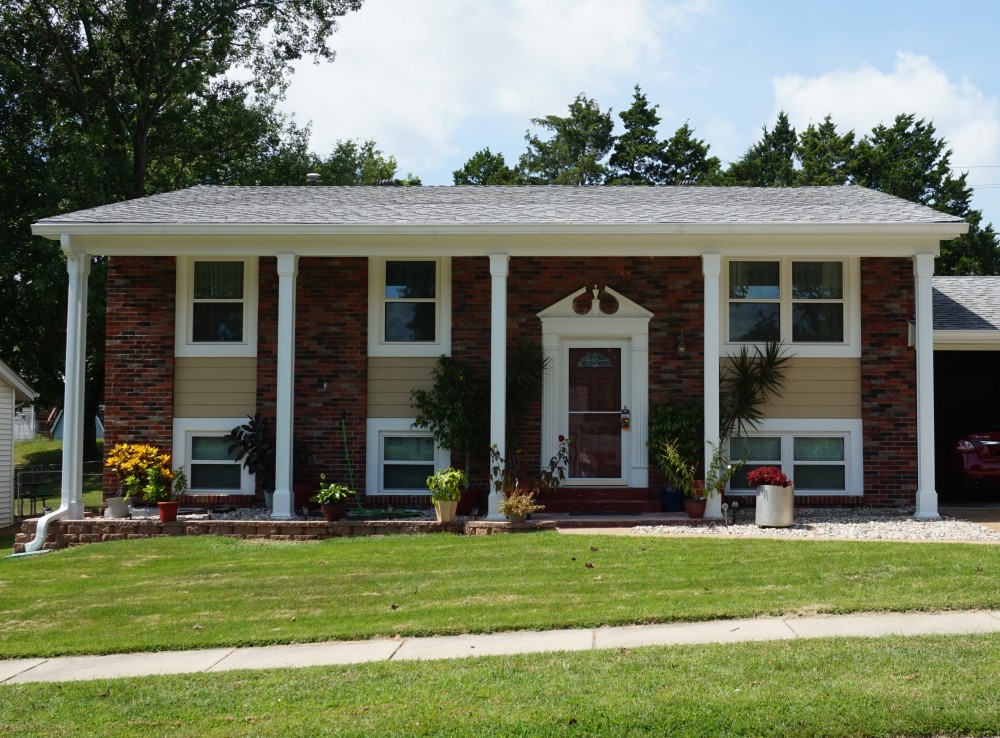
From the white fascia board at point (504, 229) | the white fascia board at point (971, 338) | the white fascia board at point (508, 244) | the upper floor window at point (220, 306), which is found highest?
the white fascia board at point (504, 229)

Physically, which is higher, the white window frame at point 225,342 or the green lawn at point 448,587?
the white window frame at point 225,342

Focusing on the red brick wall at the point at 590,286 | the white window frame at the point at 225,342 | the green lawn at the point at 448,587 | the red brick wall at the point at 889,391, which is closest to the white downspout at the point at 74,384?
the white window frame at the point at 225,342

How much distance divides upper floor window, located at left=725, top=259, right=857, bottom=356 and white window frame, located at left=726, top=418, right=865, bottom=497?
1.10 meters

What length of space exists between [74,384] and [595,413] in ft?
22.4

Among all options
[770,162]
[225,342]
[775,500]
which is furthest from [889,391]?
[770,162]

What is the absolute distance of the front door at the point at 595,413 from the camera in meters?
14.0

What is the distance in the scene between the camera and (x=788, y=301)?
14109mm

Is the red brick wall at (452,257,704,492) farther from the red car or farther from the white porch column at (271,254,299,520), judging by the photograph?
the red car

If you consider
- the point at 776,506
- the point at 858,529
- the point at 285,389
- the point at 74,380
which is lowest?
the point at 858,529

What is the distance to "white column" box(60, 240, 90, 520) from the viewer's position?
43.0 feet

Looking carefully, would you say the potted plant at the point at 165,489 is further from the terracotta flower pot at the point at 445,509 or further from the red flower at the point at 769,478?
the red flower at the point at 769,478

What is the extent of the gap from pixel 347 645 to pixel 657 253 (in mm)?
7233

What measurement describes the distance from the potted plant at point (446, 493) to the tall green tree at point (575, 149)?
116ft

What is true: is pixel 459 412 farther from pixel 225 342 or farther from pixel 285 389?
pixel 225 342
